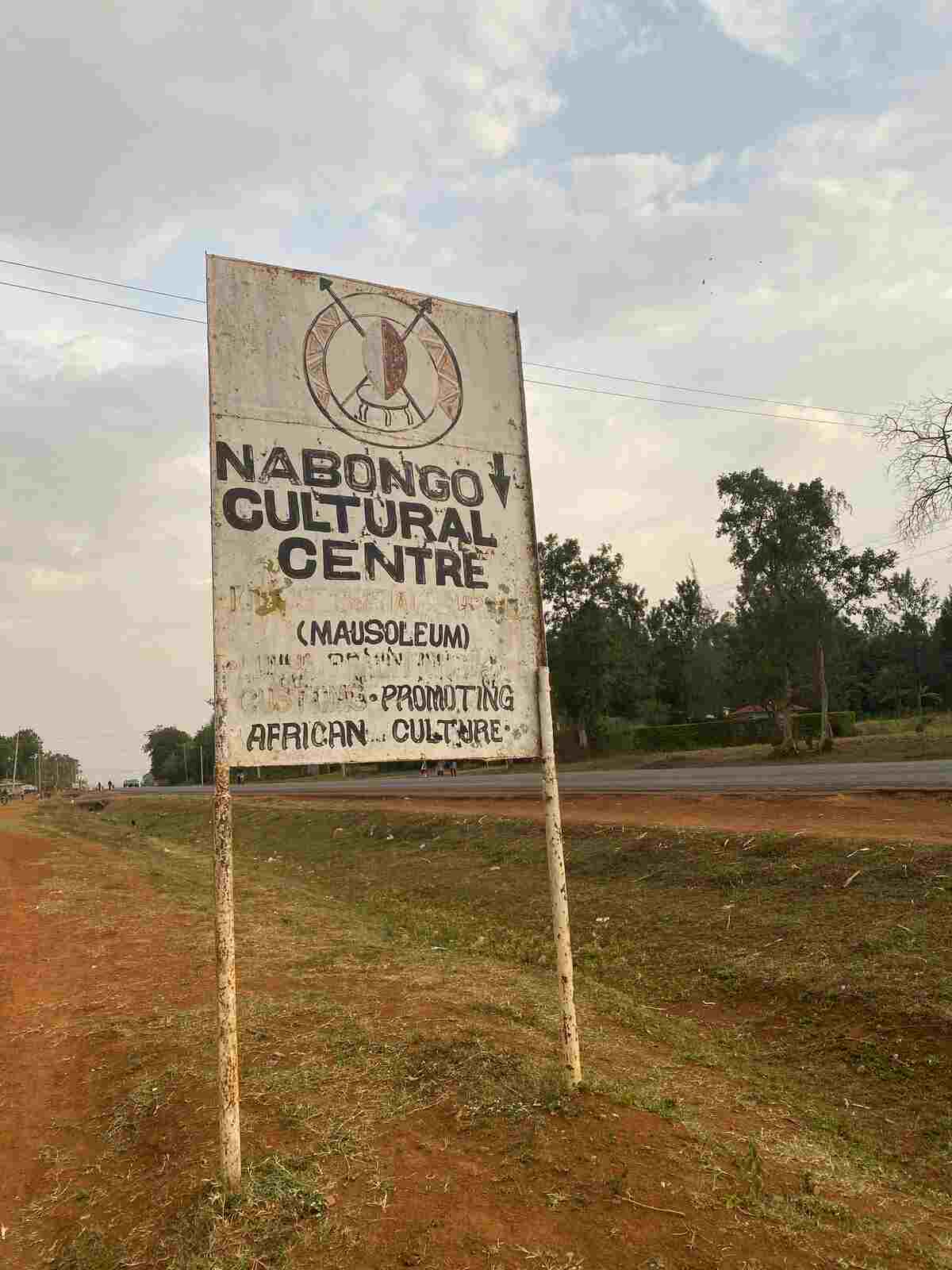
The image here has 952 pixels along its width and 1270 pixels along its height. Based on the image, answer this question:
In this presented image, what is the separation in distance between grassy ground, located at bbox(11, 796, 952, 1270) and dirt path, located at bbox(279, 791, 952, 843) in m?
1.15

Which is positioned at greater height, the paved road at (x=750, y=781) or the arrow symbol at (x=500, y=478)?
the arrow symbol at (x=500, y=478)

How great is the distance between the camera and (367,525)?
475 cm

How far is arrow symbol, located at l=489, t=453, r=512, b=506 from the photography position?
5227 mm

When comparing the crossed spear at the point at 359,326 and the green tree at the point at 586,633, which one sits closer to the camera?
the crossed spear at the point at 359,326

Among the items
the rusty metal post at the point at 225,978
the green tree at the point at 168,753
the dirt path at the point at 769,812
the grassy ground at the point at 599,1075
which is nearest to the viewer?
the grassy ground at the point at 599,1075

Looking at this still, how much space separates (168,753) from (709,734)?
122239 mm

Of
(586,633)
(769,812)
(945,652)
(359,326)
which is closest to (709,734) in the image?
(586,633)

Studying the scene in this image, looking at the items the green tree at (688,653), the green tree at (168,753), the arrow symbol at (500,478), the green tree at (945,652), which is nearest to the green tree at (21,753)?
the green tree at (168,753)

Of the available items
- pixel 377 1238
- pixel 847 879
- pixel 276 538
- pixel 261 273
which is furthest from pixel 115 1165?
pixel 847 879

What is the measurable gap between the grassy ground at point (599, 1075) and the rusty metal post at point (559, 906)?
24 centimetres

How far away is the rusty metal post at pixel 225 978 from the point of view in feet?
12.5

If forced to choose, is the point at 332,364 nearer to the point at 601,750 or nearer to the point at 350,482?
the point at 350,482

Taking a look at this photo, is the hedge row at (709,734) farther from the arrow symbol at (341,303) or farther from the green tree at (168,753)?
the green tree at (168,753)

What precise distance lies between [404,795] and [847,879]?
20.7 metres
